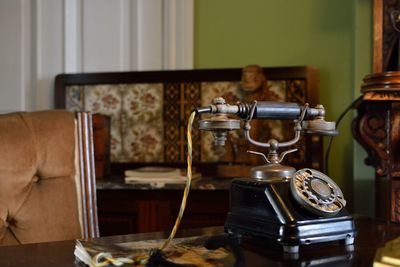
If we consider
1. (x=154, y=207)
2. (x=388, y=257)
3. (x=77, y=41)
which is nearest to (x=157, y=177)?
(x=154, y=207)

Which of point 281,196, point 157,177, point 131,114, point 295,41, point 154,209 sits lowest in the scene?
point 154,209

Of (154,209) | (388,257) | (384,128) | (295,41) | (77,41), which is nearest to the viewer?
(388,257)

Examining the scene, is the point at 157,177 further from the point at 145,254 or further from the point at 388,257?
the point at 388,257

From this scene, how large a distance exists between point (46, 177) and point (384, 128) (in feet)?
3.10

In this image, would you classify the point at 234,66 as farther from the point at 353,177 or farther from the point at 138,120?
the point at 353,177

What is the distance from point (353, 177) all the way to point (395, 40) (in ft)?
1.72

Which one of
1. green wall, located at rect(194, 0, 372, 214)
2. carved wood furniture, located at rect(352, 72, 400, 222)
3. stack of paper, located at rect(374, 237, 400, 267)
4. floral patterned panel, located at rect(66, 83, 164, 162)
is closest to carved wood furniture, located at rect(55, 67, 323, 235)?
floral patterned panel, located at rect(66, 83, 164, 162)

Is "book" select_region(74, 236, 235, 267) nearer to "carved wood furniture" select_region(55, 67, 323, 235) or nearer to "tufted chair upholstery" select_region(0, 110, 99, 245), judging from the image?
"tufted chair upholstery" select_region(0, 110, 99, 245)

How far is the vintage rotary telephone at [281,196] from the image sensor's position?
2.63ft

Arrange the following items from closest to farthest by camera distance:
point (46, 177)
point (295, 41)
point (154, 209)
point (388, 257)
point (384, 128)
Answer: point (388, 257) < point (46, 177) < point (384, 128) < point (154, 209) < point (295, 41)

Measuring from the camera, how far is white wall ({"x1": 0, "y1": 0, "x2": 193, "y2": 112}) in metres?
2.20

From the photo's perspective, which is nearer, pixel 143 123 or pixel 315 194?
pixel 315 194

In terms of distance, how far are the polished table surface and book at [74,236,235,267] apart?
0.03 m

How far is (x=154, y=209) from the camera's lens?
1773 millimetres
